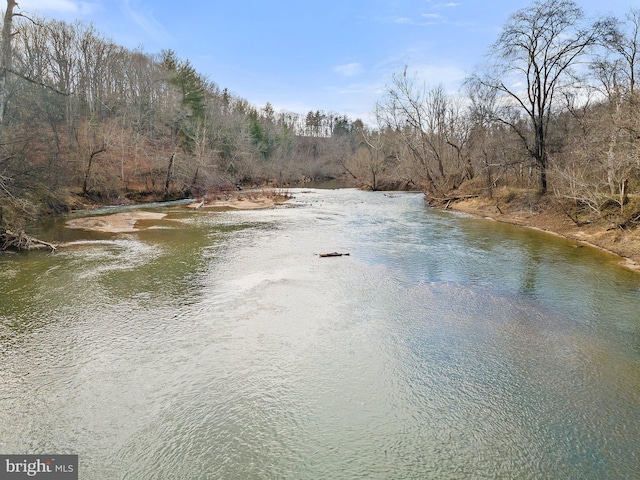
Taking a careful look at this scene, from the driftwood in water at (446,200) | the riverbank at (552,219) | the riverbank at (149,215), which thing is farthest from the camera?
the driftwood in water at (446,200)

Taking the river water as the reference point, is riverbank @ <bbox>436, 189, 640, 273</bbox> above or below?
above

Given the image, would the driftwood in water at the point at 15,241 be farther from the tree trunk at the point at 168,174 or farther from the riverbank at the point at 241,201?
the tree trunk at the point at 168,174

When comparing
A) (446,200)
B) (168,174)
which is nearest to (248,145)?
(168,174)

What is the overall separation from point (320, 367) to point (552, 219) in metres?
16.8

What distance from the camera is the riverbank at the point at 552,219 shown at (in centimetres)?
1291

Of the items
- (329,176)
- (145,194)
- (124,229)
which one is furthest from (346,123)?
(124,229)

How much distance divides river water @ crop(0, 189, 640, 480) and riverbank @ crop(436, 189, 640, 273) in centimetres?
207

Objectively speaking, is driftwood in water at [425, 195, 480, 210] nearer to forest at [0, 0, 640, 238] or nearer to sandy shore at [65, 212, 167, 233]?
forest at [0, 0, 640, 238]

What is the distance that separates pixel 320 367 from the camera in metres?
5.88

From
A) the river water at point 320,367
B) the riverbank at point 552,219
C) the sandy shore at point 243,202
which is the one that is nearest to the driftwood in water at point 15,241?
the river water at point 320,367

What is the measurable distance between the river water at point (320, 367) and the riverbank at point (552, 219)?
2072 mm

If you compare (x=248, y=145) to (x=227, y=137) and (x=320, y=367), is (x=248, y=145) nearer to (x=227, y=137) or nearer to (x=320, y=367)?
(x=227, y=137)

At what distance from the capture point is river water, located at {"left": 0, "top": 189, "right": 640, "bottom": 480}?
4137 mm

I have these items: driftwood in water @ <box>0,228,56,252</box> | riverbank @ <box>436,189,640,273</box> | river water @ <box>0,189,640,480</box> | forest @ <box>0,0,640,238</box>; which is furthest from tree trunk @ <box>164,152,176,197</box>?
riverbank @ <box>436,189,640,273</box>
